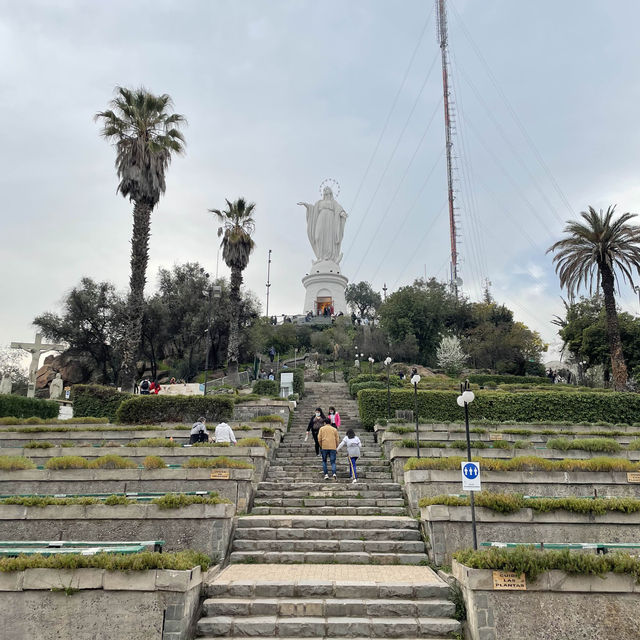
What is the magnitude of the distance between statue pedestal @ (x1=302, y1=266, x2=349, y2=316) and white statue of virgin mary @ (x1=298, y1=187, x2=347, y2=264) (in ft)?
7.01

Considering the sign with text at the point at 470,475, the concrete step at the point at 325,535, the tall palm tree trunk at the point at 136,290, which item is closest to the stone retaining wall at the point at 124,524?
the concrete step at the point at 325,535

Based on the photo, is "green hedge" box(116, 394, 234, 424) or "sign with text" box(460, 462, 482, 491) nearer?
"sign with text" box(460, 462, 482, 491)

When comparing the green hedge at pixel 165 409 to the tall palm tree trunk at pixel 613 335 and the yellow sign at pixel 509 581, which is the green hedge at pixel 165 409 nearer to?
the yellow sign at pixel 509 581

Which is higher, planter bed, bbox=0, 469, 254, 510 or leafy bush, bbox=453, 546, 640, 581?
planter bed, bbox=0, 469, 254, 510

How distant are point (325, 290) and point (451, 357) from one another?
2380 centimetres

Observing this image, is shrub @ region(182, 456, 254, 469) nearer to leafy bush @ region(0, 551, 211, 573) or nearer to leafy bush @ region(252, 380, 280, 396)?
leafy bush @ region(0, 551, 211, 573)

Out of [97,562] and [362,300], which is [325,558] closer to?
[97,562]

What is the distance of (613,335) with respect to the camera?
1079 inches

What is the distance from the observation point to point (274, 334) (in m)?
51.2

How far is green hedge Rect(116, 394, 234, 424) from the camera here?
20.2 m

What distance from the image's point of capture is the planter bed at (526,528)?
9195 millimetres

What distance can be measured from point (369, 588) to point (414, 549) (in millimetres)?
2272

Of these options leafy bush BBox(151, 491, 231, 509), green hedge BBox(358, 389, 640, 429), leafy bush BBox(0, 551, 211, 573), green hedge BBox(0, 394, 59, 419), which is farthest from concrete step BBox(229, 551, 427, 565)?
green hedge BBox(0, 394, 59, 419)

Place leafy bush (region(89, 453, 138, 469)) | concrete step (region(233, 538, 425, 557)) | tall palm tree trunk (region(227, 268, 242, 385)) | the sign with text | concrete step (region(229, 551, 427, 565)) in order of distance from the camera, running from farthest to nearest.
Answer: tall palm tree trunk (region(227, 268, 242, 385)) → leafy bush (region(89, 453, 138, 469)) → concrete step (region(233, 538, 425, 557)) → concrete step (region(229, 551, 427, 565)) → the sign with text
